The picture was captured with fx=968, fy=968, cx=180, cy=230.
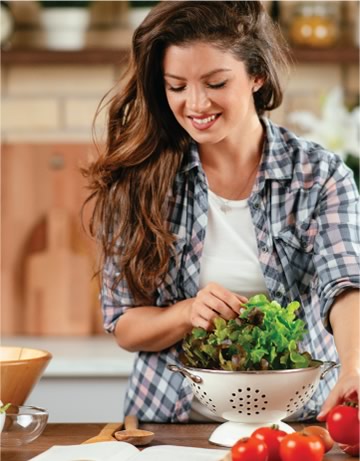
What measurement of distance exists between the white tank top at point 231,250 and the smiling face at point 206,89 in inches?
6.8

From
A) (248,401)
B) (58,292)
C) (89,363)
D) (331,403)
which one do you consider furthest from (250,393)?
(58,292)

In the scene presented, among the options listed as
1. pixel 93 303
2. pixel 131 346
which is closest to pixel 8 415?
pixel 131 346

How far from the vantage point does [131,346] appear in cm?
208

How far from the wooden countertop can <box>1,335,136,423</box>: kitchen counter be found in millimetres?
1104

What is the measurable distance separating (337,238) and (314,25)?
167cm

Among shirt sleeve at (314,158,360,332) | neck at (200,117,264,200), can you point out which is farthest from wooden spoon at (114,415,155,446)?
neck at (200,117,264,200)

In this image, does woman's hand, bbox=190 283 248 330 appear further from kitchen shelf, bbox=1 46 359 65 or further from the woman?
kitchen shelf, bbox=1 46 359 65

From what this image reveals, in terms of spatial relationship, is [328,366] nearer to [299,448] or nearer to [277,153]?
[299,448]

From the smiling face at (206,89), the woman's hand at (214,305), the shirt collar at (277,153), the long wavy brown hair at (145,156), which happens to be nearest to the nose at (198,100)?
the smiling face at (206,89)

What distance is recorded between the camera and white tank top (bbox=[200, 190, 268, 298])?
2043 millimetres

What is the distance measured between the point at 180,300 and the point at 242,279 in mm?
147

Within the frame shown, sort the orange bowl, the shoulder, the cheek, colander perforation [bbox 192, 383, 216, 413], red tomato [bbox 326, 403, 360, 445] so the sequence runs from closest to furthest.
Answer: red tomato [bbox 326, 403, 360, 445] → colander perforation [bbox 192, 383, 216, 413] → the orange bowl → the cheek → the shoulder

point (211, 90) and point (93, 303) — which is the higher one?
point (211, 90)

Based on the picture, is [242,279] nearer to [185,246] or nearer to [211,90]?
[185,246]
